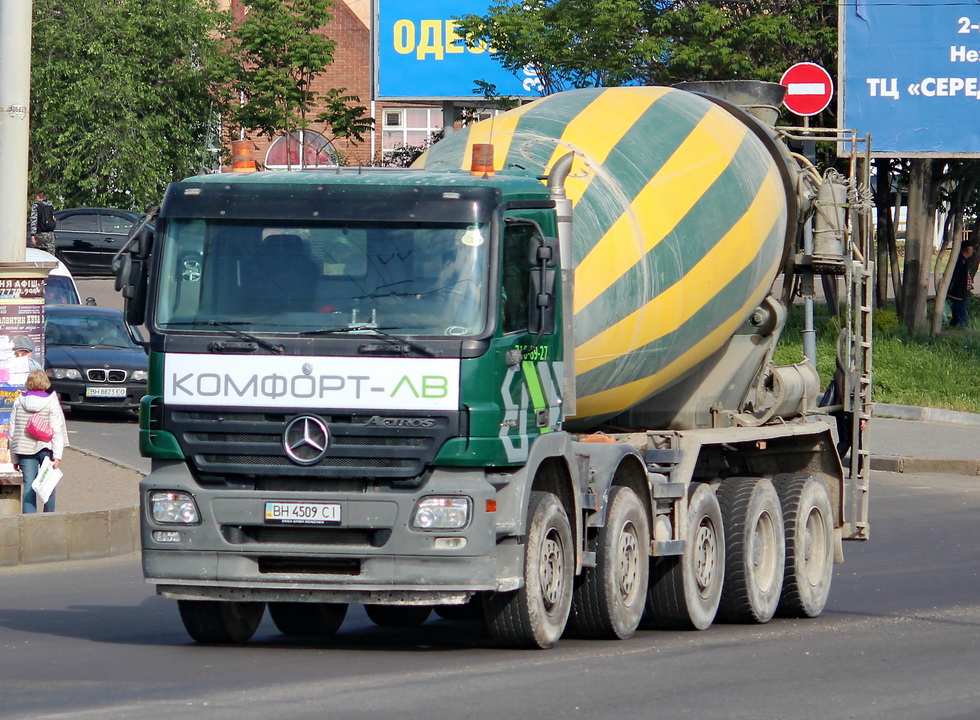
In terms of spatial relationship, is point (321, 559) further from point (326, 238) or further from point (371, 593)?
point (326, 238)

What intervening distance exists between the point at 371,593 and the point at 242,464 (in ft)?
3.01

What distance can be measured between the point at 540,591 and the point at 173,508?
6.38 ft

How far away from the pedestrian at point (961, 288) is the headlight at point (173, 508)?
2691 cm

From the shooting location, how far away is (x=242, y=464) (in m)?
9.05

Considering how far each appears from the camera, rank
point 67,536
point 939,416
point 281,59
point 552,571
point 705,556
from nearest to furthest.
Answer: point 552,571
point 705,556
point 67,536
point 939,416
point 281,59

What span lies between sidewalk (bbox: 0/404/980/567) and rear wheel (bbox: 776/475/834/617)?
5.79 metres

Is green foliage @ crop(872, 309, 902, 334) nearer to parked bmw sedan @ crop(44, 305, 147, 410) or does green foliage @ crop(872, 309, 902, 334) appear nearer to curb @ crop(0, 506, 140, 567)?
parked bmw sedan @ crop(44, 305, 147, 410)

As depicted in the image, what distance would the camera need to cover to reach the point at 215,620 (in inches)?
395

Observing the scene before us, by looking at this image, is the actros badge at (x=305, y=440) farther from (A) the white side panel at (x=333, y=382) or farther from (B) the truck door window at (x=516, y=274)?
(B) the truck door window at (x=516, y=274)

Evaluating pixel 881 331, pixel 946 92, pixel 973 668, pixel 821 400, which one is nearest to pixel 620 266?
pixel 973 668

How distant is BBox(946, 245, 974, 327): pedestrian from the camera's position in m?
34.2

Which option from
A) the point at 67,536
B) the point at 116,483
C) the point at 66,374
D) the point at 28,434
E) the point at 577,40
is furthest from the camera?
the point at 577,40

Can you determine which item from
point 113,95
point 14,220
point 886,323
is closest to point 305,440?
point 14,220

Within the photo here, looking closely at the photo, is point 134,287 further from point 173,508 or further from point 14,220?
point 14,220
